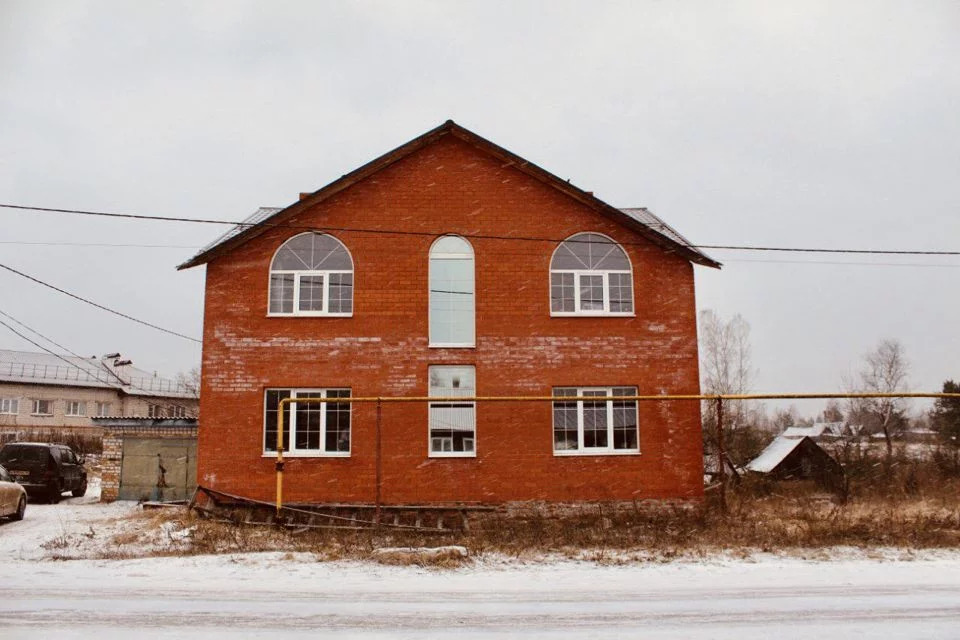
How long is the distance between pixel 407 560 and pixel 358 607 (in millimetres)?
2613

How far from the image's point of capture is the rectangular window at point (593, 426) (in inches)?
619

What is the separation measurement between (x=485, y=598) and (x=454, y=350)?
26.3ft

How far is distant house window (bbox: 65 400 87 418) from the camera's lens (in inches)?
2107

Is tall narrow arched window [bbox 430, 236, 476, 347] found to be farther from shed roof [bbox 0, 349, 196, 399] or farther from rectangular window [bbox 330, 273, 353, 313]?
shed roof [bbox 0, 349, 196, 399]

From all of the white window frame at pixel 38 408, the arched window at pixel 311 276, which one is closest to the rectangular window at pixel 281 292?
the arched window at pixel 311 276

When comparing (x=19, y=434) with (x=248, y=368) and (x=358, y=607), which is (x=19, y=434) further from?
(x=358, y=607)

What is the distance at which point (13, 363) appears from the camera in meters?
54.8

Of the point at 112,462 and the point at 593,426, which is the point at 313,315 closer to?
the point at 593,426

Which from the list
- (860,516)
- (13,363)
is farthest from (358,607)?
(13,363)

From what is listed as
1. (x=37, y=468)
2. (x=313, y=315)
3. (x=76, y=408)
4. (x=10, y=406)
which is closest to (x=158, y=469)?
(x=37, y=468)

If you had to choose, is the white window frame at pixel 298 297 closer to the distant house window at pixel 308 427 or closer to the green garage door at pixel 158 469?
the distant house window at pixel 308 427

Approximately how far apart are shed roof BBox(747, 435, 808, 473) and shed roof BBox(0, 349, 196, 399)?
44632mm

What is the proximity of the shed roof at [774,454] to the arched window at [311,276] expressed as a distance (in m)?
13.5

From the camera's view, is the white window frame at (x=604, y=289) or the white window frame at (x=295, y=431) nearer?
the white window frame at (x=295, y=431)
